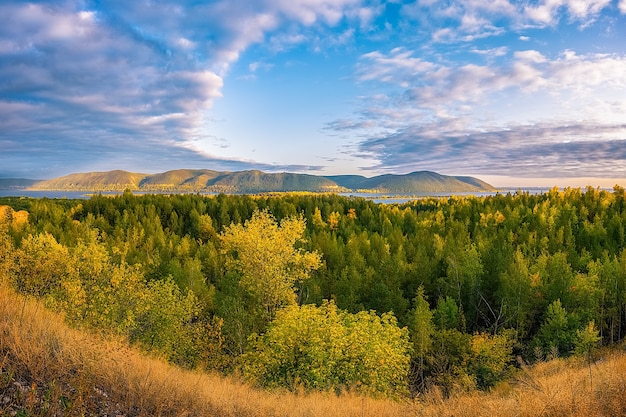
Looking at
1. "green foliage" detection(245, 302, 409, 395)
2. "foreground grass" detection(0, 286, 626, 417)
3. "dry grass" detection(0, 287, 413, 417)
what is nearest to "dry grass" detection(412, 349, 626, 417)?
"foreground grass" detection(0, 286, 626, 417)

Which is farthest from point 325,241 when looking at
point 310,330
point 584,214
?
point 584,214

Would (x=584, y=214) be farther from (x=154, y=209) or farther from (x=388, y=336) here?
(x=154, y=209)

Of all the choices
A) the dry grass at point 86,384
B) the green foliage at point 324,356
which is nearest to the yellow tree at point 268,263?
the green foliage at point 324,356

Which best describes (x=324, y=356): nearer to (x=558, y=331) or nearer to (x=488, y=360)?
(x=488, y=360)

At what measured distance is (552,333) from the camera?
154 feet

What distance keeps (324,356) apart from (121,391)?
20.0 metres

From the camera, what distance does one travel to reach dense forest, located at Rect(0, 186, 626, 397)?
28703 mm

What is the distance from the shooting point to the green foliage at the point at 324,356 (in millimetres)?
27062

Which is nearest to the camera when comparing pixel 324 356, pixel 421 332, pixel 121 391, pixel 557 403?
pixel 121 391

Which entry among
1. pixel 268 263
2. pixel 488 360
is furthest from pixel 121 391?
pixel 488 360

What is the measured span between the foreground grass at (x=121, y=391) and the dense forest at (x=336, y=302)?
5094mm

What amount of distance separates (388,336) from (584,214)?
11514 centimetres

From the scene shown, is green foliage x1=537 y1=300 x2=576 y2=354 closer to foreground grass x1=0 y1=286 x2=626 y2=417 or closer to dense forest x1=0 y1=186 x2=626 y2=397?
dense forest x1=0 y1=186 x2=626 y2=397

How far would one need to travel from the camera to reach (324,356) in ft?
89.8
